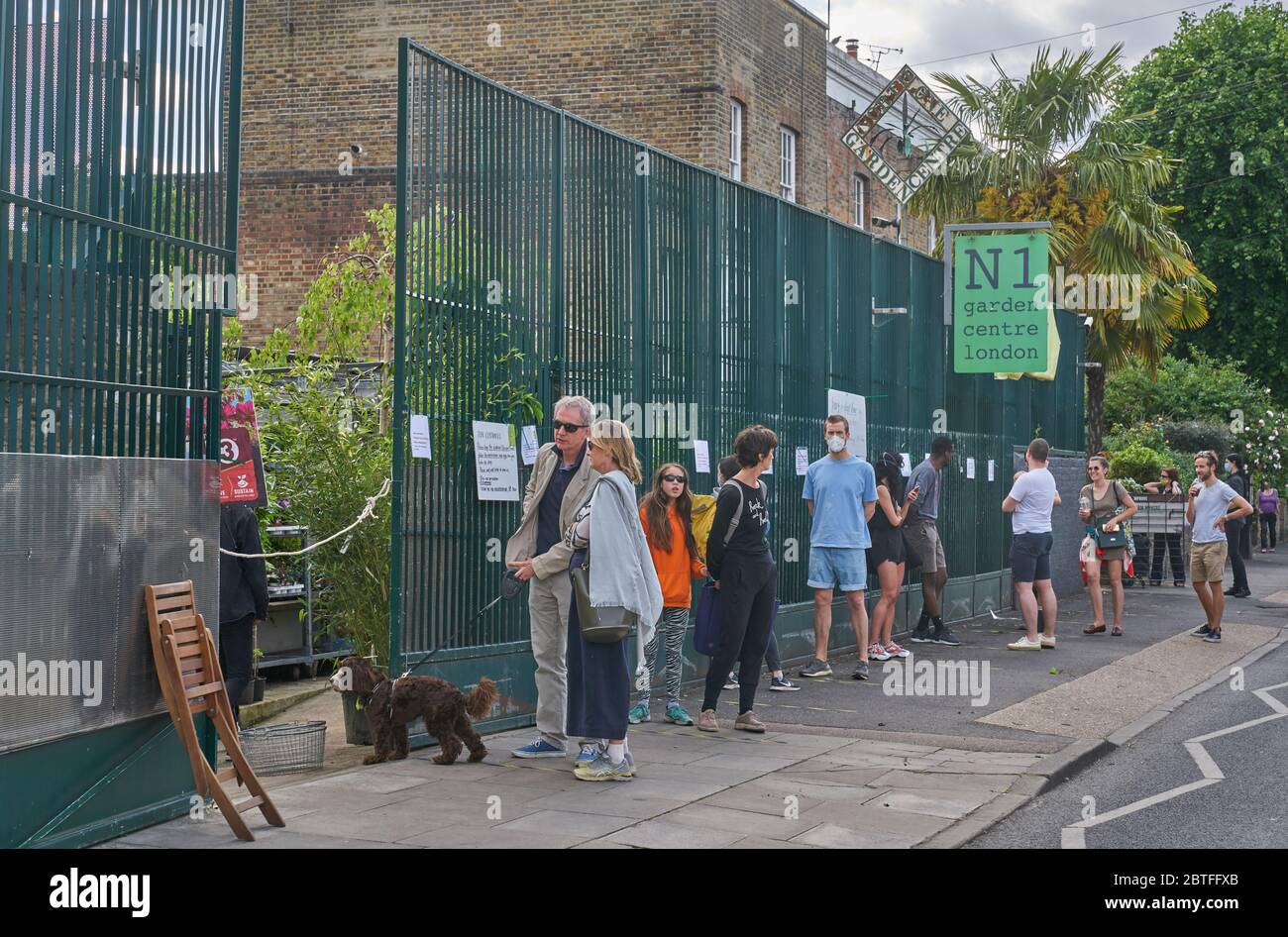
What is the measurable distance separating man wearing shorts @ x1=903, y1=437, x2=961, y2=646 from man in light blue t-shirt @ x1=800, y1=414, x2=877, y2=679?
164cm

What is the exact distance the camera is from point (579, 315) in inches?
429

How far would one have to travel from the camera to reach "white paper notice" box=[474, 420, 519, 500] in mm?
9578

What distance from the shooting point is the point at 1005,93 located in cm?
2383

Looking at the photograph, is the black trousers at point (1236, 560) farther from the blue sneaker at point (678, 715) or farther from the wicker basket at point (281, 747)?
the wicker basket at point (281, 747)

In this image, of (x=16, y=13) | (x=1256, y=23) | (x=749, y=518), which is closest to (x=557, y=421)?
(x=749, y=518)

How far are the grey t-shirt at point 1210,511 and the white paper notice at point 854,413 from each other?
11.9 feet

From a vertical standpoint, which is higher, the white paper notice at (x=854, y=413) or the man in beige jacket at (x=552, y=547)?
the white paper notice at (x=854, y=413)

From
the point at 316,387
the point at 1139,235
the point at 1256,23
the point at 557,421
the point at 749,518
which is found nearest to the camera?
the point at 557,421

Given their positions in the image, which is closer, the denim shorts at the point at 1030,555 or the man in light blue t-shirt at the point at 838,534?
the man in light blue t-shirt at the point at 838,534

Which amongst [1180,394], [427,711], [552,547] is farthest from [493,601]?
[1180,394]

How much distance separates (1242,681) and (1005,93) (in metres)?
13.4

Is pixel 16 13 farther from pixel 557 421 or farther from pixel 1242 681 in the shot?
pixel 1242 681

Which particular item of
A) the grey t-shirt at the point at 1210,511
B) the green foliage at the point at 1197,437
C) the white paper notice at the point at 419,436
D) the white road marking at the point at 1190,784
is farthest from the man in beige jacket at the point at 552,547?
the green foliage at the point at 1197,437

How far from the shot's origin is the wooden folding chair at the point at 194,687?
6508mm
